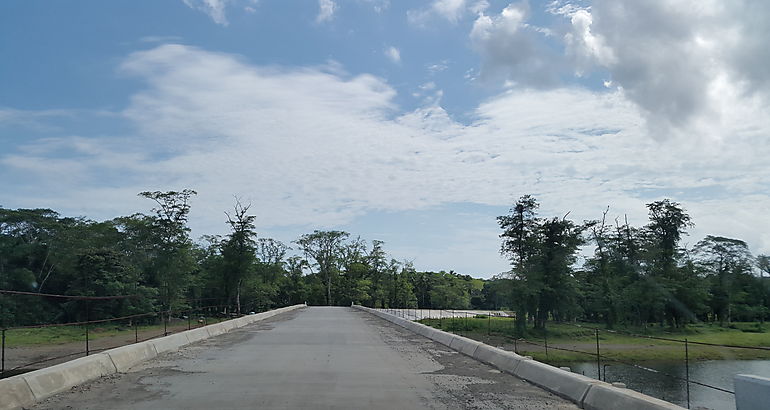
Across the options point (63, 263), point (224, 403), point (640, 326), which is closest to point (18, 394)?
point (224, 403)

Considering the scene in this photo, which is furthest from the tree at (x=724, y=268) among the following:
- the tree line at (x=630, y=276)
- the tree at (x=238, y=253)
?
the tree at (x=238, y=253)

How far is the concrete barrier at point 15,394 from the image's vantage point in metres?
7.64

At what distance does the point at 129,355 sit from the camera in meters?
12.6

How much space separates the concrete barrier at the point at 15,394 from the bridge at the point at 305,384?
128mm

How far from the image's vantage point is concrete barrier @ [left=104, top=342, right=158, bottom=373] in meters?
11.7

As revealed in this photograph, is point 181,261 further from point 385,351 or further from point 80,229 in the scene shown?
point 385,351

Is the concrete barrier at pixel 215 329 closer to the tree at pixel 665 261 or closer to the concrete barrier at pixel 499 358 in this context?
the concrete barrier at pixel 499 358

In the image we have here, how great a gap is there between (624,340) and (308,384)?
64154 mm

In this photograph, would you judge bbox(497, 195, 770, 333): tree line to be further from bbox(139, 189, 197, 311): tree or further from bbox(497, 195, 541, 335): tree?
bbox(139, 189, 197, 311): tree

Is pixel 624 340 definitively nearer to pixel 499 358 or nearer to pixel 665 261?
pixel 665 261

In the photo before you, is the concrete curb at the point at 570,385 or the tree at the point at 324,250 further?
the tree at the point at 324,250

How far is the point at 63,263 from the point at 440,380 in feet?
197

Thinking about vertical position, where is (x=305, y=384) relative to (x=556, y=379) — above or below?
below

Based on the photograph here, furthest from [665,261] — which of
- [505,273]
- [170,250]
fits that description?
[170,250]
